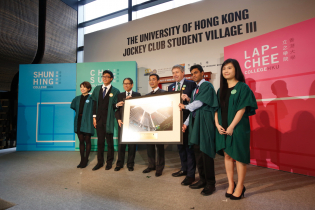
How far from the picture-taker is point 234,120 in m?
1.74

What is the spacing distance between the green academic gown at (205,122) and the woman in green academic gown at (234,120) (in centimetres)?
6

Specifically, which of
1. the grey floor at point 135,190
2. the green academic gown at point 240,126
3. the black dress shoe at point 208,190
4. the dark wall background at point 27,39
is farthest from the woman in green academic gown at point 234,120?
the dark wall background at point 27,39

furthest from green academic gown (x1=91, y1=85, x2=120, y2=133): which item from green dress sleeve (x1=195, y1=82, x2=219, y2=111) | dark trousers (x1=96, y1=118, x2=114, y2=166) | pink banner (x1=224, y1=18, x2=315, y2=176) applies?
pink banner (x1=224, y1=18, x2=315, y2=176)

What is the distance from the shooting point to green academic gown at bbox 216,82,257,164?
1715 mm

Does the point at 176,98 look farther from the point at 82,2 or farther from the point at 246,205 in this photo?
the point at 82,2

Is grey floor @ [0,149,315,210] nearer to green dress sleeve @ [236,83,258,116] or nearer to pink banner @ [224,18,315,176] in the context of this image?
pink banner @ [224,18,315,176]

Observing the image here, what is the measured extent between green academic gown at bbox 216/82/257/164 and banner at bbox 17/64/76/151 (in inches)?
174

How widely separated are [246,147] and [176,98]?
0.95m

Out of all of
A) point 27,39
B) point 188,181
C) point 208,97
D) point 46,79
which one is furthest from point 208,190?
point 27,39

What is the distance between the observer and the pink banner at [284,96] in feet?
8.59

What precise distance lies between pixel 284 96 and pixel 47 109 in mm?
5535

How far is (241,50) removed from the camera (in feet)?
11.3

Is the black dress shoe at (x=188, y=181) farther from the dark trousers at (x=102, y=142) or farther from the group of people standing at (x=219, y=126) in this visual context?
the dark trousers at (x=102, y=142)

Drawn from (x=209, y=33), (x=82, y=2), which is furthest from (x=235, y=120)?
(x=82, y=2)
